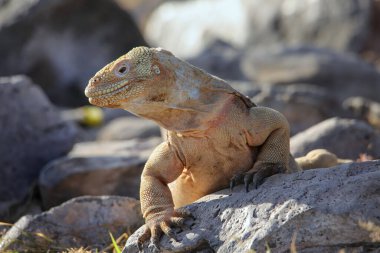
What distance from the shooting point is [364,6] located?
99.8 ft

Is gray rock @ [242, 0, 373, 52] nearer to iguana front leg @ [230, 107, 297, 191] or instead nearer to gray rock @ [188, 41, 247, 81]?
gray rock @ [188, 41, 247, 81]

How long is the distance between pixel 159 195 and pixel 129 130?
9.31 m

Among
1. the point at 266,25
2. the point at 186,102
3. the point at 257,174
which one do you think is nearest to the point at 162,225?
the point at 257,174

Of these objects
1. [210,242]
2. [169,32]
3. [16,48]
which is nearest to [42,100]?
[210,242]

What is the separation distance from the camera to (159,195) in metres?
6.70

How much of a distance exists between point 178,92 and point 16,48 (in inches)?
609

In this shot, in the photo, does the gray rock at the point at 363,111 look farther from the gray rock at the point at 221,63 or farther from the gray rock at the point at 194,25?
the gray rock at the point at 194,25

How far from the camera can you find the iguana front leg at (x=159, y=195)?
620cm

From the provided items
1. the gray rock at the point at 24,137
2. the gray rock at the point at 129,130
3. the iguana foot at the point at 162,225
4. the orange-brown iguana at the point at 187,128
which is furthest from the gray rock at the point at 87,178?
the gray rock at the point at 129,130

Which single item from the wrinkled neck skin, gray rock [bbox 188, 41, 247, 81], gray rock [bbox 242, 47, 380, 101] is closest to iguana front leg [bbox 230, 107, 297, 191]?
the wrinkled neck skin

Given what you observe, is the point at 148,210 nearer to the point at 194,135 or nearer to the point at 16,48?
the point at 194,135

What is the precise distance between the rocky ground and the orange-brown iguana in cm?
32

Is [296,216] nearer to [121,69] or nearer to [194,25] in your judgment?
[121,69]

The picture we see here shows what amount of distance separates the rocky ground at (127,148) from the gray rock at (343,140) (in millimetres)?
14
